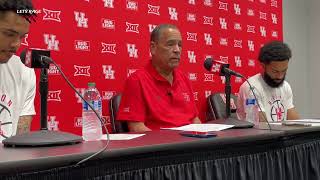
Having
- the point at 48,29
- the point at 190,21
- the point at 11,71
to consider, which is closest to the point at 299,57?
the point at 190,21

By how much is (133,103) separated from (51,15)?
0.82 metres

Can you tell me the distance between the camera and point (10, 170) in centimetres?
104

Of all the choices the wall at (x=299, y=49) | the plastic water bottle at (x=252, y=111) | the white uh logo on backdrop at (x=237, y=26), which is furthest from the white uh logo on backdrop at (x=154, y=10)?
the wall at (x=299, y=49)

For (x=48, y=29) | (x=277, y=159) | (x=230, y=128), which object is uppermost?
(x=48, y=29)

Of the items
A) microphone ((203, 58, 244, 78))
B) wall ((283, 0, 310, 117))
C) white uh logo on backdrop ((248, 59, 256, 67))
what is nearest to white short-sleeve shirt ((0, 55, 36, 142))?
microphone ((203, 58, 244, 78))

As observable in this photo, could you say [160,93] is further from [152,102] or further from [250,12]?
[250,12]

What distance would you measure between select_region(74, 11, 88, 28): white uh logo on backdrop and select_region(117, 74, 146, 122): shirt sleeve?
60 centimetres

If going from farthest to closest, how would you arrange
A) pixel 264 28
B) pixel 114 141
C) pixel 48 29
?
pixel 264 28 < pixel 48 29 < pixel 114 141

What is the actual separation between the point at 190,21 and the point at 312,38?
1979mm

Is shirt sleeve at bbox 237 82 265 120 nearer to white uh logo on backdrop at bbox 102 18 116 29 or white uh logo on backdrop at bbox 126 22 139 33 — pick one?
white uh logo on backdrop at bbox 126 22 139 33

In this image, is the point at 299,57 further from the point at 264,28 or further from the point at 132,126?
the point at 132,126

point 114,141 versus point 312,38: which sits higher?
point 312,38

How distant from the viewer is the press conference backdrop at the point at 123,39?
287 cm

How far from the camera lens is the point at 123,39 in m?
3.24
